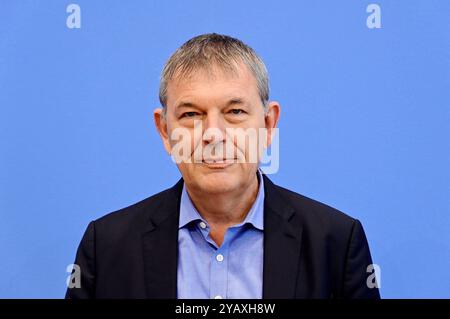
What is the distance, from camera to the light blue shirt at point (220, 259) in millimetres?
1312

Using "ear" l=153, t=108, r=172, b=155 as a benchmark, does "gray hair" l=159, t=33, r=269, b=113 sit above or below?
above

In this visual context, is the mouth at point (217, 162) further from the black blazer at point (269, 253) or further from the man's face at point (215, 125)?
the black blazer at point (269, 253)

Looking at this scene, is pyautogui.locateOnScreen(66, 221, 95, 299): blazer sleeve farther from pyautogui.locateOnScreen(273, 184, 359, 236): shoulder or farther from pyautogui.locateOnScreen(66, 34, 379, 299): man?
pyautogui.locateOnScreen(273, 184, 359, 236): shoulder

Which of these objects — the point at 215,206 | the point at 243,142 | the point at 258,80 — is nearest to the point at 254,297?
the point at 215,206

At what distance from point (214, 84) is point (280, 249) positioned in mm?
329

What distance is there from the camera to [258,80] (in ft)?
4.38

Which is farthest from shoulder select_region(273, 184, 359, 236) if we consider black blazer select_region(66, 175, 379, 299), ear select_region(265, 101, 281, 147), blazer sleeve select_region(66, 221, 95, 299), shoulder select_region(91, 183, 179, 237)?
blazer sleeve select_region(66, 221, 95, 299)

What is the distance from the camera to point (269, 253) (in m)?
1.33

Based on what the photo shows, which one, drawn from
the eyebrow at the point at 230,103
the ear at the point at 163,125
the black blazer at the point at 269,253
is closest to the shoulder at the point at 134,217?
the black blazer at the point at 269,253

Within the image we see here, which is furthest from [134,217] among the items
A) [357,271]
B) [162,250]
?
[357,271]

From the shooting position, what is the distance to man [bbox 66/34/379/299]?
4.23 feet

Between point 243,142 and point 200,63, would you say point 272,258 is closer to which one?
point 243,142

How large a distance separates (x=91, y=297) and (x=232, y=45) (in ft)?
1.79

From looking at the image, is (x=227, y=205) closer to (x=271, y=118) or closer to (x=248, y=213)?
(x=248, y=213)
